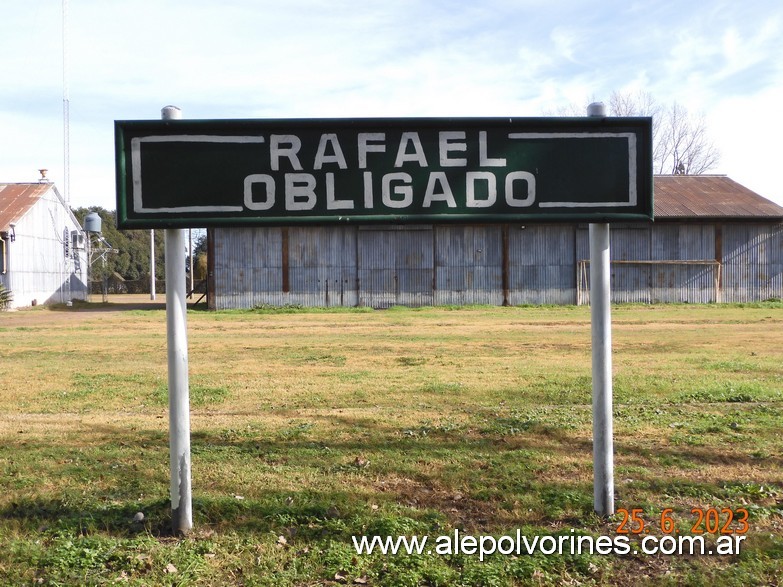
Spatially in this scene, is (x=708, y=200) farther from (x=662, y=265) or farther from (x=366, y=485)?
(x=366, y=485)

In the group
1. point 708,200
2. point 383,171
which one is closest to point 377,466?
point 383,171

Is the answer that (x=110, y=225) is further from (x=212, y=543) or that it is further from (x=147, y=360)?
(x=212, y=543)

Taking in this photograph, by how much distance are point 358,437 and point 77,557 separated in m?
2.88

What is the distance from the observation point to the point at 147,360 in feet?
39.4

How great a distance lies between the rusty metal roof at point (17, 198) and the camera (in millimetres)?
32062

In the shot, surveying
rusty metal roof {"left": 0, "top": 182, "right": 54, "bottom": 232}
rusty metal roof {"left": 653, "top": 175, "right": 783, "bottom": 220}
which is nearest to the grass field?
rusty metal roof {"left": 653, "top": 175, "right": 783, "bottom": 220}

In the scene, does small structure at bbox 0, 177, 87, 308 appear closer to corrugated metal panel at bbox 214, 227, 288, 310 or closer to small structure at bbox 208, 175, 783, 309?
small structure at bbox 208, 175, 783, 309

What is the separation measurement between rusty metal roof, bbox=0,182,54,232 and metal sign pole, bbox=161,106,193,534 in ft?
103

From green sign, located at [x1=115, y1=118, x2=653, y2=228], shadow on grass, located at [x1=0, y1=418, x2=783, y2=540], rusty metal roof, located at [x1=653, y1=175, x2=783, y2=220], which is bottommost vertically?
shadow on grass, located at [x1=0, y1=418, x2=783, y2=540]

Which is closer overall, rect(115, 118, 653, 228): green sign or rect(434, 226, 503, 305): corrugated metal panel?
rect(115, 118, 653, 228): green sign

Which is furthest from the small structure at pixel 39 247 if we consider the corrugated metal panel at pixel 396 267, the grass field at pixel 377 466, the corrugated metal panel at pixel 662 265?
the corrugated metal panel at pixel 662 265

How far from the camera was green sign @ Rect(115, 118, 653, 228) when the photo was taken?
363cm

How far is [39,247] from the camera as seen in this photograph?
35.0 metres

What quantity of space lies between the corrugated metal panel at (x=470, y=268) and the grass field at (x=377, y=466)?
58.8 ft
